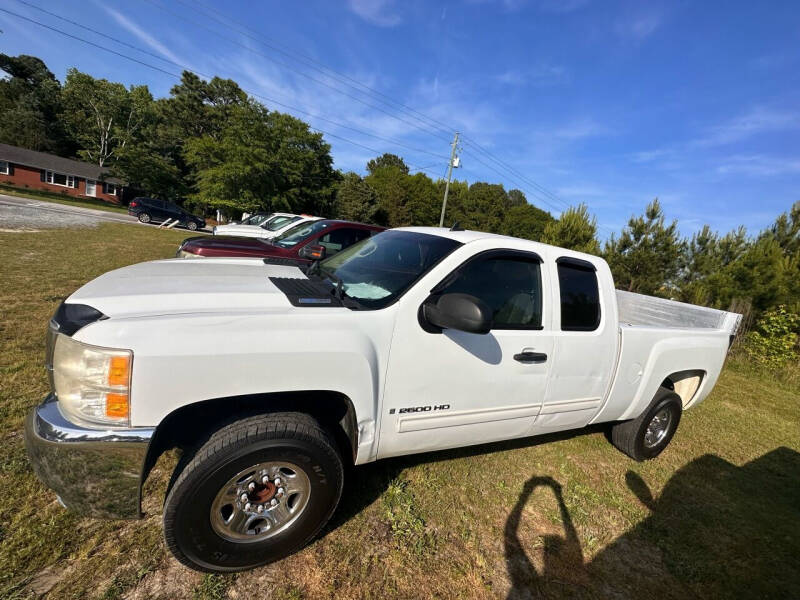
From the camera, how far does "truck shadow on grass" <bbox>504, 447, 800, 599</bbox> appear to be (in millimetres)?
2328

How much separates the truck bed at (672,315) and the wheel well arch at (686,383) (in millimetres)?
488

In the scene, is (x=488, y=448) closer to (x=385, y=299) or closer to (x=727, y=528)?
(x=727, y=528)

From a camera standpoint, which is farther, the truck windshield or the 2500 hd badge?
the truck windshield

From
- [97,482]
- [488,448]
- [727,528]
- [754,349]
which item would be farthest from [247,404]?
[754,349]

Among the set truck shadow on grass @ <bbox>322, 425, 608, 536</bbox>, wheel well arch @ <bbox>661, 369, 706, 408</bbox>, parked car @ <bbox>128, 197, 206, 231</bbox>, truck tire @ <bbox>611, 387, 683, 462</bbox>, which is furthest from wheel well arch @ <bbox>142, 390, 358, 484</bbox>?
parked car @ <bbox>128, 197, 206, 231</bbox>

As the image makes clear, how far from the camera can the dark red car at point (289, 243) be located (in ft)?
19.6

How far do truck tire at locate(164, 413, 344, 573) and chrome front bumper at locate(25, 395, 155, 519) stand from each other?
0.64 feet

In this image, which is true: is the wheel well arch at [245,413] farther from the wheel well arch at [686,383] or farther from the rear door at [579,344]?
the wheel well arch at [686,383]

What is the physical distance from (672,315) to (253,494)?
4774 mm

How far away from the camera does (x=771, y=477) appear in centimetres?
397

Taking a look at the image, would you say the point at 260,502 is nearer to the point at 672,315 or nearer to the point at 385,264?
the point at 385,264

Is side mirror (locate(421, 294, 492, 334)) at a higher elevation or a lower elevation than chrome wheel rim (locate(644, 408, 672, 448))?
higher

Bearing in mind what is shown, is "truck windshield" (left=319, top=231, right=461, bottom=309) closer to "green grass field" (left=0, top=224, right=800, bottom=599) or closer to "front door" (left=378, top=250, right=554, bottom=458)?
"front door" (left=378, top=250, right=554, bottom=458)

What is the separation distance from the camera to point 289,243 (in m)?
7.60
